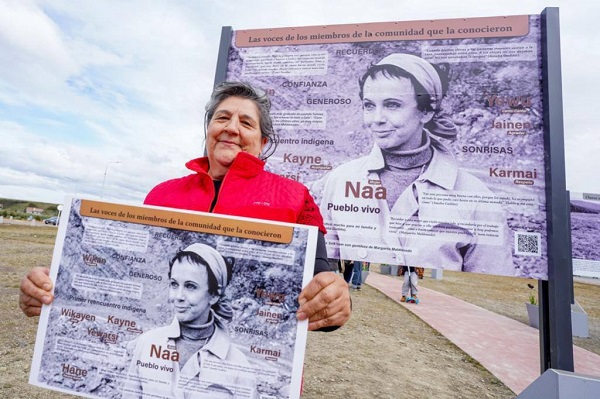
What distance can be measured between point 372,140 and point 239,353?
165cm

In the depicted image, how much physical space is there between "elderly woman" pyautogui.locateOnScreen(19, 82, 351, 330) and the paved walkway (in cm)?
355

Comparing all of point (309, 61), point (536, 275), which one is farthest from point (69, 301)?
point (536, 275)

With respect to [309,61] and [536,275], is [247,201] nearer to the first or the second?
[309,61]

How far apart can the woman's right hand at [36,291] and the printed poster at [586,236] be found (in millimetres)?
4886

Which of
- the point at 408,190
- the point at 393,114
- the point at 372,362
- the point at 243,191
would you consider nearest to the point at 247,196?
the point at 243,191

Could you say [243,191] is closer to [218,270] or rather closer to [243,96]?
[218,270]

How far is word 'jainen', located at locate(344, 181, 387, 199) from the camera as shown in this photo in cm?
214

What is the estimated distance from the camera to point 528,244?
6.27ft

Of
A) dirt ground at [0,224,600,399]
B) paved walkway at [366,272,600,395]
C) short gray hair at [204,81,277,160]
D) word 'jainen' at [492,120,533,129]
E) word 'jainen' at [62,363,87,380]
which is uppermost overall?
word 'jainen' at [492,120,533,129]

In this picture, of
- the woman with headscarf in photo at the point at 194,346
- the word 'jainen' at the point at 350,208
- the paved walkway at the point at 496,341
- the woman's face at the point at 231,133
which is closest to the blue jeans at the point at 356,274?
the paved walkway at the point at 496,341

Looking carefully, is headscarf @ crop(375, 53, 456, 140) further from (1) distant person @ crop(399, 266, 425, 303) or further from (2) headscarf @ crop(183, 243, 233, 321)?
(1) distant person @ crop(399, 266, 425, 303)

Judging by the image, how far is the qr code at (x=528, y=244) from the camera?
1.90m

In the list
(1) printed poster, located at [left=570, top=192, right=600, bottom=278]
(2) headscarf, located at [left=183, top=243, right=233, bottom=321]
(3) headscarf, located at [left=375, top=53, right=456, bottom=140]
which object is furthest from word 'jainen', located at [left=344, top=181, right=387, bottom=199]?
(1) printed poster, located at [left=570, top=192, right=600, bottom=278]

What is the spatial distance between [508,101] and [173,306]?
2.26 metres
